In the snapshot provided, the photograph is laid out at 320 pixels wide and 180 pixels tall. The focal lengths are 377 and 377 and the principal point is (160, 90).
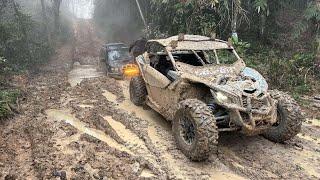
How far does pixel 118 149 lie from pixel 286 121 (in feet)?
10.8

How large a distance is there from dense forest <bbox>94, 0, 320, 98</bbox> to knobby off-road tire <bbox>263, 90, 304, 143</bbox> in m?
3.69

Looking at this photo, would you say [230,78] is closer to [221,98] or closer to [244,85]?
[244,85]

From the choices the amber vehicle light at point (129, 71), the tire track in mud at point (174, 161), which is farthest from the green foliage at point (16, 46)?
the tire track in mud at point (174, 161)

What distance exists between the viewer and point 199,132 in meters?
6.40

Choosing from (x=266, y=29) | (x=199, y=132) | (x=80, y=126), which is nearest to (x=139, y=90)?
(x=80, y=126)

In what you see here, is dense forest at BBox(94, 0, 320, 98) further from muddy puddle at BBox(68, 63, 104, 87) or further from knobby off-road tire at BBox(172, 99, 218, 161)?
knobby off-road tire at BBox(172, 99, 218, 161)

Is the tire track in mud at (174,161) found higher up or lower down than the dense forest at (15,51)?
lower down

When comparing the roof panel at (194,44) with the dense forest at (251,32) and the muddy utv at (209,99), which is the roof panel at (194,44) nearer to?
the muddy utv at (209,99)

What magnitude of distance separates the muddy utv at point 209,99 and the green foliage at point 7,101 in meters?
3.49

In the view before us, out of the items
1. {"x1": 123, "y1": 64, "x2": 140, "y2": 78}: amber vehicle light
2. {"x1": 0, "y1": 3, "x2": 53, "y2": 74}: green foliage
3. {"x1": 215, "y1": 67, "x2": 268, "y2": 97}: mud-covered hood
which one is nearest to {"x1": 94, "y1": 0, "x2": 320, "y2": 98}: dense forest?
{"x1": 123, "y1": 64, "x2": 140, "y2": 78}: amber vehicle light

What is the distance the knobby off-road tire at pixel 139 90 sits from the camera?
9.80 meters

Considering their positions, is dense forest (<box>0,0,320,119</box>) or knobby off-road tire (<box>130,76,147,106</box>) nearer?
knobby off-road tire (<box>130,76,147,106</box>)

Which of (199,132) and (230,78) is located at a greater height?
(230,78)

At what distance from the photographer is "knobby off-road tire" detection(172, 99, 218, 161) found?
20.8ft
